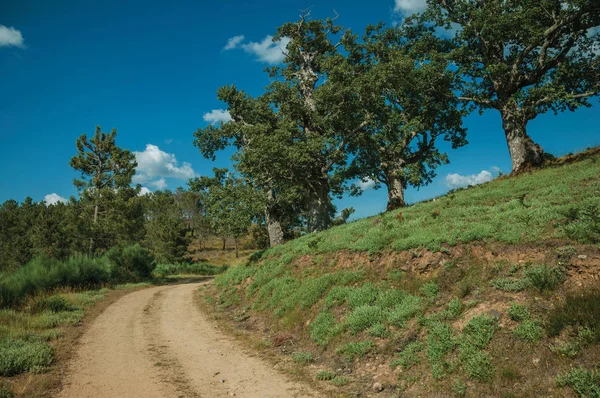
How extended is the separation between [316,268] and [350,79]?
1310 cm

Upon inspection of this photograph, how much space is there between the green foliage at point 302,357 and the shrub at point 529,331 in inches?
186

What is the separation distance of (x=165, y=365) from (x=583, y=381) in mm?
8342

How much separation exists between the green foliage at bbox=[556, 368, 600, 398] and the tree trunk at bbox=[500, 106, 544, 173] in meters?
15.9

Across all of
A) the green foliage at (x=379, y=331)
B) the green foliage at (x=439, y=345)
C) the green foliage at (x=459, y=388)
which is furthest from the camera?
the green foliage at (x=379, y=331)

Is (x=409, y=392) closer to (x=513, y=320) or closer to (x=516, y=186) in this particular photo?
(x=513, y=320)

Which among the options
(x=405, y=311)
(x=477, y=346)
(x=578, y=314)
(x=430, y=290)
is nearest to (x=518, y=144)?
(x=430, y=290)

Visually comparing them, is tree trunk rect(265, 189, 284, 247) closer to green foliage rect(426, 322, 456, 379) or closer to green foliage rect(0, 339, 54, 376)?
green foliage rect(0, 339, 54, 376)

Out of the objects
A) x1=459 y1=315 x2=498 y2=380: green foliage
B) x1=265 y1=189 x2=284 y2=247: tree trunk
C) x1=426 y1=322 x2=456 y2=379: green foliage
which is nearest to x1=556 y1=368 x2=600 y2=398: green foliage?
A: x1=459 y1=315 x2=498 y2=380: green foliage

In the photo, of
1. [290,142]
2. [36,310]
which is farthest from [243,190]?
[36,310]

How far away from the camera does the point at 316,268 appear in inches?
550

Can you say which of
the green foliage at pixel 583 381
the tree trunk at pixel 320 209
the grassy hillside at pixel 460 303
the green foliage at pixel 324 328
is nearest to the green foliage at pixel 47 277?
the grassy hillside at pixel 460 303

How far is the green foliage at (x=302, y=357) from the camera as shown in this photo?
8.83 meters

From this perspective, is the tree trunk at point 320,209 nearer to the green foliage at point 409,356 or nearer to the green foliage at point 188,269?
the green foliage at point 409,356

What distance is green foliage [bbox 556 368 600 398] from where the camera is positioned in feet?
15.9
